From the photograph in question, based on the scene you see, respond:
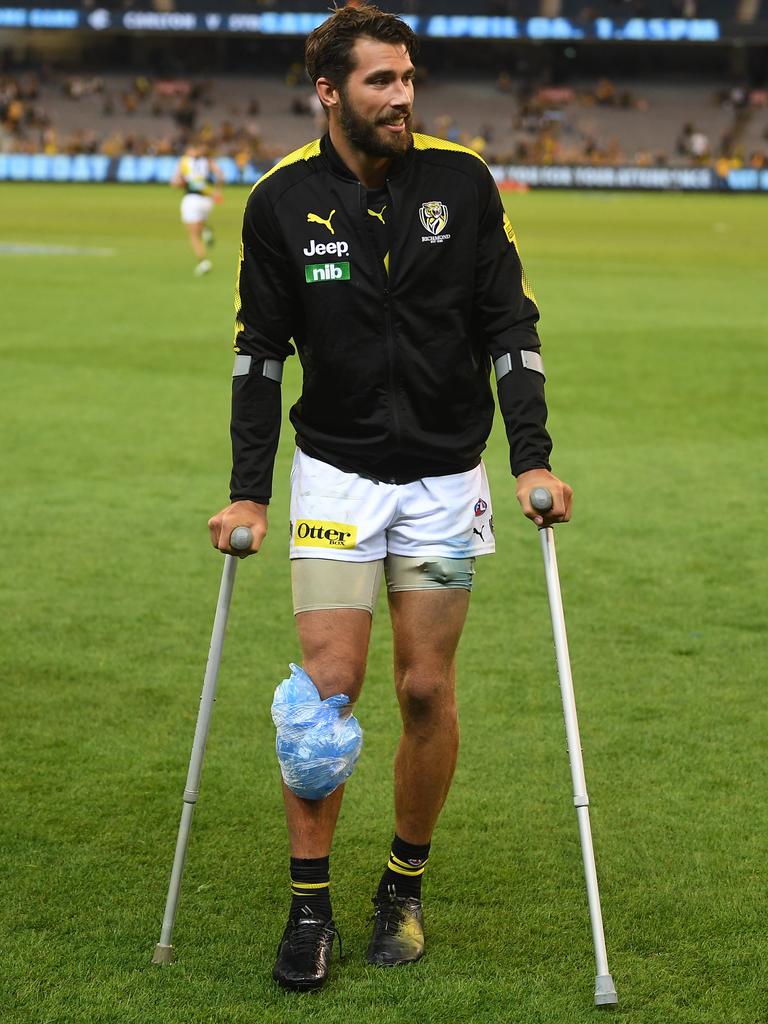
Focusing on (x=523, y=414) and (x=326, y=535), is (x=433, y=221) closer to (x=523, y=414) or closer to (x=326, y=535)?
(x=523, y=414)

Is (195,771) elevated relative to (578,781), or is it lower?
lower

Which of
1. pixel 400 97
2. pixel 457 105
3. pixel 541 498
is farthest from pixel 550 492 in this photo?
pixel 457 105

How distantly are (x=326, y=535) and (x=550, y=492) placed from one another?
628 mm

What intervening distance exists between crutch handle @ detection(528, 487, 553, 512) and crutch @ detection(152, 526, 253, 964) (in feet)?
2.56

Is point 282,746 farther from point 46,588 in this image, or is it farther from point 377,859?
point 46,588

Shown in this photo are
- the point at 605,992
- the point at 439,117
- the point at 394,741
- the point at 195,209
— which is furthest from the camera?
the point at 439,117

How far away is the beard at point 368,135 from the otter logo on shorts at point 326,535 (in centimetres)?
101

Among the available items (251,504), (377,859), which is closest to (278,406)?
(251,504)

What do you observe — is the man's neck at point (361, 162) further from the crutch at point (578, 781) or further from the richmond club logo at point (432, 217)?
the crutch at point (578, 781)

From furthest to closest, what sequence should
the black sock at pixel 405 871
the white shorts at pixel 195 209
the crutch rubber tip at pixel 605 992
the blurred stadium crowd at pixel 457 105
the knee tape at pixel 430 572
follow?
the blurred stadium crowd at pixel 457 105 < the white shorts at pixel 195 209 < the black sock at pixel 405 871 < the knee tape at pixel 430 572 < the crutch rubber tip at pixel 605 992

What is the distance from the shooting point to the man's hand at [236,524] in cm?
413

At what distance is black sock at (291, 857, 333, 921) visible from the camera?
4.07 meters

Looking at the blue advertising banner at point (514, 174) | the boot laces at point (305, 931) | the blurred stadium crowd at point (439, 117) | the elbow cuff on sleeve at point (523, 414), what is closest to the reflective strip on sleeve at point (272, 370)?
the elbow cuff on sleeve at point (523, 414)

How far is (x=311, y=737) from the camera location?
13.0 feet
